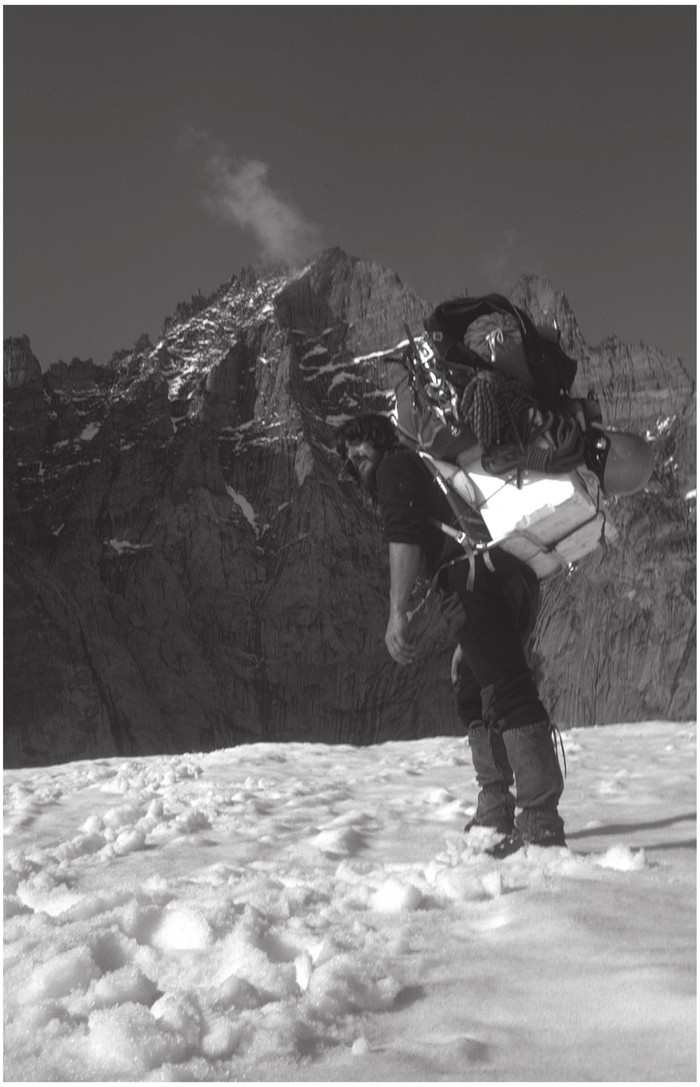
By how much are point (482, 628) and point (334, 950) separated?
1.41 meters

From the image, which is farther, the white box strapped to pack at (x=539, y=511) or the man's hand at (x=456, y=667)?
the man's hand at (x=456, y=667)

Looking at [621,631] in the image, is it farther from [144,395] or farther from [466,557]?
[466,557]

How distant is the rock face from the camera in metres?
62.2

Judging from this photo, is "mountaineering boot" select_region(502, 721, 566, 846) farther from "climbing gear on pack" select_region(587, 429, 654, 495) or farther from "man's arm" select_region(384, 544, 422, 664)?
"climbing gear on pack" select_region(587, 429, 654, 495)

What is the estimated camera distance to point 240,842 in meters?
3.25

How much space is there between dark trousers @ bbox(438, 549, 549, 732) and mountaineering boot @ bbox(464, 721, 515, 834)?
306mm

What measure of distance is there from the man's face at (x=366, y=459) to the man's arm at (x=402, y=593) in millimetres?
410

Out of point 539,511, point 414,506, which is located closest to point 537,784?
point 539,511

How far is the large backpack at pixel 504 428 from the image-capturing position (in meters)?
2.87

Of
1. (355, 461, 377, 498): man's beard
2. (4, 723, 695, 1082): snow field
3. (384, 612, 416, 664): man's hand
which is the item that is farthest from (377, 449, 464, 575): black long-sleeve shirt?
(4, 723, 695, 1082): snow field

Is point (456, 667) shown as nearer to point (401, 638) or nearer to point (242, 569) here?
point (401, 638)

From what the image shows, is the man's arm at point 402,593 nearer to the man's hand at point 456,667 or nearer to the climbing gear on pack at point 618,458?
the man's hand at point 456,667

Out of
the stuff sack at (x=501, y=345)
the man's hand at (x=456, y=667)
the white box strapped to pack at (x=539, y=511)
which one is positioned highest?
the stuff sack at (x=501, y=345)

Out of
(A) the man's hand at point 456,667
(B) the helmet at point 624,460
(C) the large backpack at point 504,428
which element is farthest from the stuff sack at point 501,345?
(A) the man's hand at point 456,667
